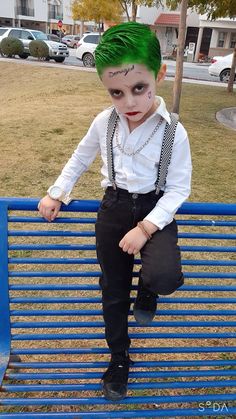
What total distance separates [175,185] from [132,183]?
0.53 ft

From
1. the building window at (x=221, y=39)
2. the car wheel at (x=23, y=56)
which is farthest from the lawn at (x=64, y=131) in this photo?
the building window at (x=221, y=39)

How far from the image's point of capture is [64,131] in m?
7.27

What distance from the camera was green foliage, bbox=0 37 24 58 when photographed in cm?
1728

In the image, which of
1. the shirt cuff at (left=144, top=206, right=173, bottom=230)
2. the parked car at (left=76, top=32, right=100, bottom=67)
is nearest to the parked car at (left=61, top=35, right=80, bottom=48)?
the parked car at (left=76, top=32, right=100, bottom=67)

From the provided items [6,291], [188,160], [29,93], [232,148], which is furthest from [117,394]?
[29,93]

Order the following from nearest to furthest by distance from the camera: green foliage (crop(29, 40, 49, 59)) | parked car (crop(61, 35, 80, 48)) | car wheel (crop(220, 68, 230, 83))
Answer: car wheel (crop(220, 68, 230, 83)) < green foliage (crop(29, 40, 49, 59)) < parked car (crop(61, 35, 80, 48))

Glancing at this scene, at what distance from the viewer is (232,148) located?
22.7ft

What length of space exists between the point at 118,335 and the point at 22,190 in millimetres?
3362

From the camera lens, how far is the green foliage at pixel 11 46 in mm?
17281

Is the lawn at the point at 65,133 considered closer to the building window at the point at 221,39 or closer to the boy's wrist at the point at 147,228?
the boy's wrist at the point at 147,228

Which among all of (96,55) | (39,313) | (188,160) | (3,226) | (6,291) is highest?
(96,55)

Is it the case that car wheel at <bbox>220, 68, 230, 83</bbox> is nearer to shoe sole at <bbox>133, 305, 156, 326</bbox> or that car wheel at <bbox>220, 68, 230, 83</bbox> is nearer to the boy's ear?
the boy's ear

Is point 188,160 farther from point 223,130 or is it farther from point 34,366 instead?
point 223,130

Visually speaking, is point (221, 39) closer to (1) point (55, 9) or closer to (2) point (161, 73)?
(1) point (55, 9)
